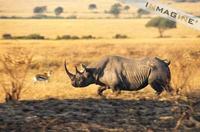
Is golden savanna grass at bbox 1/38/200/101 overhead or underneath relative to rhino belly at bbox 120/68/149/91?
underneath

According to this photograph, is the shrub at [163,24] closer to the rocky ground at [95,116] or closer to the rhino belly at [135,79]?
the rhino belly at [135,79]

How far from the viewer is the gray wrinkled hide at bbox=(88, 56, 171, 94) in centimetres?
1388

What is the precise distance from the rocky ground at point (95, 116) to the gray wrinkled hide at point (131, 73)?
536cm

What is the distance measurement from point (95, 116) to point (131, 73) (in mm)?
6844

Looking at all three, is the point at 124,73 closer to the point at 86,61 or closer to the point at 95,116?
the point at 95,116

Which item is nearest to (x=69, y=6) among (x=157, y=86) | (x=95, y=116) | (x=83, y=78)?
(x=83, y=78)

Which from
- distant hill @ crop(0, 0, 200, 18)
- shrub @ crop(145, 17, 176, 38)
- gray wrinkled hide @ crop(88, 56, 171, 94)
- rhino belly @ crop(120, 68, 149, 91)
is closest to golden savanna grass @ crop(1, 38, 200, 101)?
rhino belly @ crop(120, 68, 149, 91)

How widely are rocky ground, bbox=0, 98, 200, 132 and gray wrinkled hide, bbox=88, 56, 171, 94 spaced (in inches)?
211

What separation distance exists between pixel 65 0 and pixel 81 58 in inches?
4205

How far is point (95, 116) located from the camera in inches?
290

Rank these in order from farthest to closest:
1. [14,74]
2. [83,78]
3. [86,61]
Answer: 1. [86,61]
2. [14,74]
3. [83,78]

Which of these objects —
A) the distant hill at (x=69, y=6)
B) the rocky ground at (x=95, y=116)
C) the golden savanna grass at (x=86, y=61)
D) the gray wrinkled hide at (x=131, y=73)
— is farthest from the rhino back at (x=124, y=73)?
the distant hill at (x=69, y=6)

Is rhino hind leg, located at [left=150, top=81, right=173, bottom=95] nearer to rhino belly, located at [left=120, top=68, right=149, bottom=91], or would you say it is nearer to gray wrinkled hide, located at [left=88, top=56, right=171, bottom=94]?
gray wrinkled hide, located at [left=88, top=56, right=171, bottom=94]

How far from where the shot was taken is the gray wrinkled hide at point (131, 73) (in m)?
13.9
